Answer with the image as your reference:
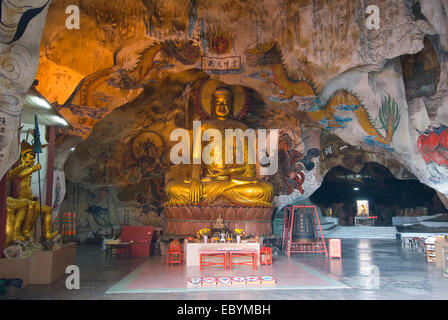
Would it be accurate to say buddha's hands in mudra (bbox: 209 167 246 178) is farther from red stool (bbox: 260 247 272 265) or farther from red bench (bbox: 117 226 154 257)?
red stool (bbox: 260 247 272 265)

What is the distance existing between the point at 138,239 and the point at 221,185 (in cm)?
244

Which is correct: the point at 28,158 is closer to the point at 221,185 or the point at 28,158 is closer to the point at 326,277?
the point at 326,277

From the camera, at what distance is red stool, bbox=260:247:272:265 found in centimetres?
726

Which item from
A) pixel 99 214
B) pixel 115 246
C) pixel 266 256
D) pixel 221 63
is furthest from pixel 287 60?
pixel 99 214

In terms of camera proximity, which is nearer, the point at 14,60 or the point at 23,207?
the point at 14,60

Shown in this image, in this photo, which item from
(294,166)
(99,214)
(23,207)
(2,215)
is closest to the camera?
(2,215)

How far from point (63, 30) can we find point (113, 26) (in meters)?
1.11

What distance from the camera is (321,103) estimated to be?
9.64 meters

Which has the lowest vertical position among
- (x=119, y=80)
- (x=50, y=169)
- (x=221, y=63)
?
(x=50, y=169)

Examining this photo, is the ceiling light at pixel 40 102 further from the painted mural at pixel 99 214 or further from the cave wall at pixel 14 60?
the painted mural at pixel 99 214

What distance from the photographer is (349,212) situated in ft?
70.9

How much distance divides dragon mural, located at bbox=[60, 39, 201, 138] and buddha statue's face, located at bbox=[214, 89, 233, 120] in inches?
64.9

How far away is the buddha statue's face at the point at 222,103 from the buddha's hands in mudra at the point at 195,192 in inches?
96.7

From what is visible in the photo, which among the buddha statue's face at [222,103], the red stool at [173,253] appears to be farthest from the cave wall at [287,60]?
the red stool at [173,253]
